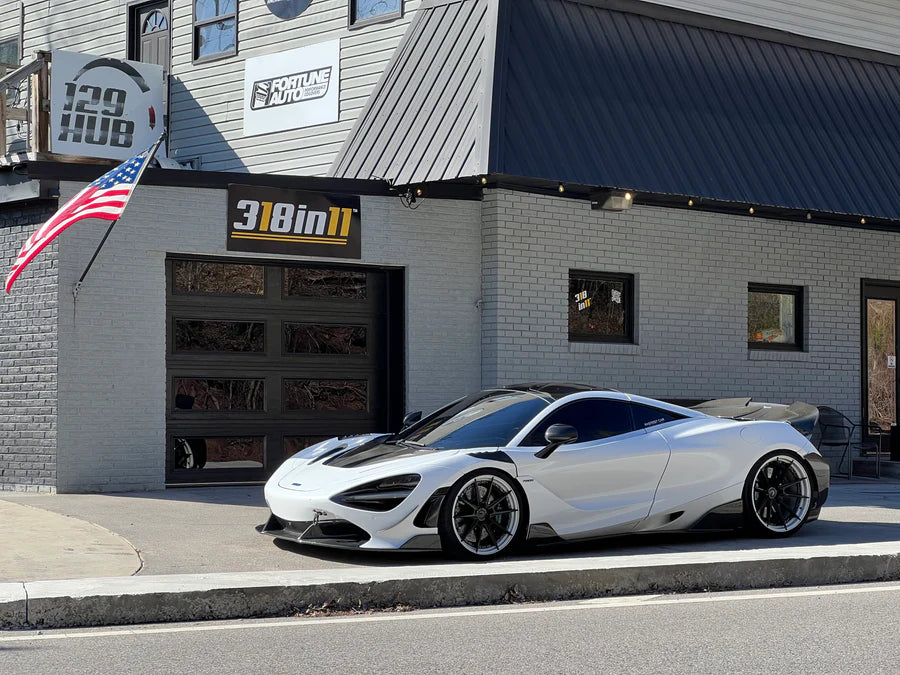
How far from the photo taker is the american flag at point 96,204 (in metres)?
12.4

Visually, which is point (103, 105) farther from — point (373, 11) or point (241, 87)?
point (373, 11)

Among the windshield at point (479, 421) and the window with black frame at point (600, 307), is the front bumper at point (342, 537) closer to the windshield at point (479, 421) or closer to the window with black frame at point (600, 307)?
the windshield at point (479, 421)

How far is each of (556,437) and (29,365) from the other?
22.4 ft

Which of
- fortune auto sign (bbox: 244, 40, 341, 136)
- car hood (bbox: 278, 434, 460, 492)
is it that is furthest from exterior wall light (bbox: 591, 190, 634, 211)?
car hood (bbox: 278, 434, 460, 492)

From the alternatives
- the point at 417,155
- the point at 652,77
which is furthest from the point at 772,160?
the point at 417,155

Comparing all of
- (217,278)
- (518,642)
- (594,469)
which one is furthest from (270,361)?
(518,642)

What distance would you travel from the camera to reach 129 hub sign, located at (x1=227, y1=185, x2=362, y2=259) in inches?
571

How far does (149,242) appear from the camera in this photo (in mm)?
14055

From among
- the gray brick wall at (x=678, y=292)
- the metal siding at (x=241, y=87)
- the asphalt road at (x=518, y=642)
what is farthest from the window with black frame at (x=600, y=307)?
the asphalt road at (x=518, y=642)

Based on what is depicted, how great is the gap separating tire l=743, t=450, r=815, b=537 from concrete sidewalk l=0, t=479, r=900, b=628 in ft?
0.56

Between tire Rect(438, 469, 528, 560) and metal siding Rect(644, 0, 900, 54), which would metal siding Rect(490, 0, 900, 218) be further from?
tire Rect(438, 469, 528, 560)

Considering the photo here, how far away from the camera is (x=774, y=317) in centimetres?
1828

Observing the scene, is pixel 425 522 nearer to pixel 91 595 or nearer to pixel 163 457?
pixel 91 595

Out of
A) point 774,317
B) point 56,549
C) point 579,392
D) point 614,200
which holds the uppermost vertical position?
point 614,200
